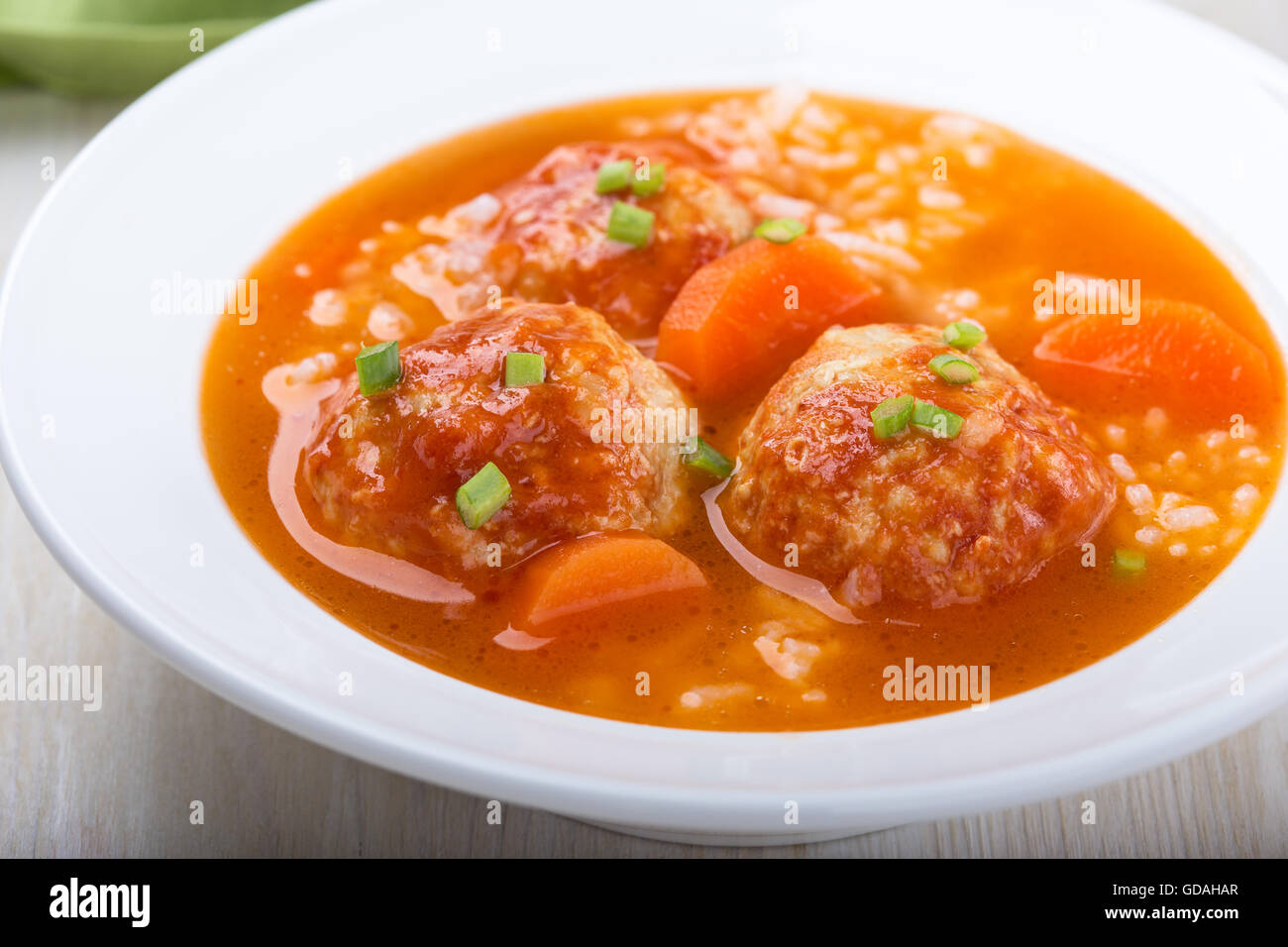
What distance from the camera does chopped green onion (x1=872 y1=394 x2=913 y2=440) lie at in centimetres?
396

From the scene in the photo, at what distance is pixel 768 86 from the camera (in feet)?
20.5

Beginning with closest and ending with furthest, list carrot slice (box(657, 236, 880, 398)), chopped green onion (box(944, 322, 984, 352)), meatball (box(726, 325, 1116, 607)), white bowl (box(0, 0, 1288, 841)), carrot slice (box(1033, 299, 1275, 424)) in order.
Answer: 1. white bowl (box(0, 0, 1288, 841))
2. meatball (box(726, 325, 1116, 607))
3. chopped green onion (box(944, 322, 984, 352))
4. carrot slice (box(1033, 299, 1275, 424))
5. carrot slice (box(657, 236, 880, 398))

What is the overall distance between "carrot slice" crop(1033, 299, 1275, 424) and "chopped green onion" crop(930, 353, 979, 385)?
0.82 metres

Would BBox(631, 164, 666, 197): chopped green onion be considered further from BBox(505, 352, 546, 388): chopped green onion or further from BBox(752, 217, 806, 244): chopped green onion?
BBox(505, 352, 546, 388): chopped green onion

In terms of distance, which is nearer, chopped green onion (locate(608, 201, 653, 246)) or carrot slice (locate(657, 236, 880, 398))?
carrot slice (locate(657, 236, 880, 398))

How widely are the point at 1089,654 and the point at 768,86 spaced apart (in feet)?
11.0

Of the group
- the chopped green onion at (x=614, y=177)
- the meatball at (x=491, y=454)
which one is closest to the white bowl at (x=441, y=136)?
the meatball at (x=491, y=454)

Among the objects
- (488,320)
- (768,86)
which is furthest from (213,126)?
(768,86)

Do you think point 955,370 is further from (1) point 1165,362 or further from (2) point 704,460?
(1) point 1165,362

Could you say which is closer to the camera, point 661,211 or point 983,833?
point 983,833

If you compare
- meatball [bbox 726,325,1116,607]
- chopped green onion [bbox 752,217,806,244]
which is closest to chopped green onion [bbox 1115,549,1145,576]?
meatball [bbox 726,325,1116,607]

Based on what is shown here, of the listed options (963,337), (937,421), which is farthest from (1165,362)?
(937,421)

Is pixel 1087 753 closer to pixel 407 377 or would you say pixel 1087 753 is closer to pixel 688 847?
pixel 688 847

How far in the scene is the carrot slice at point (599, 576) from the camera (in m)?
4.00
